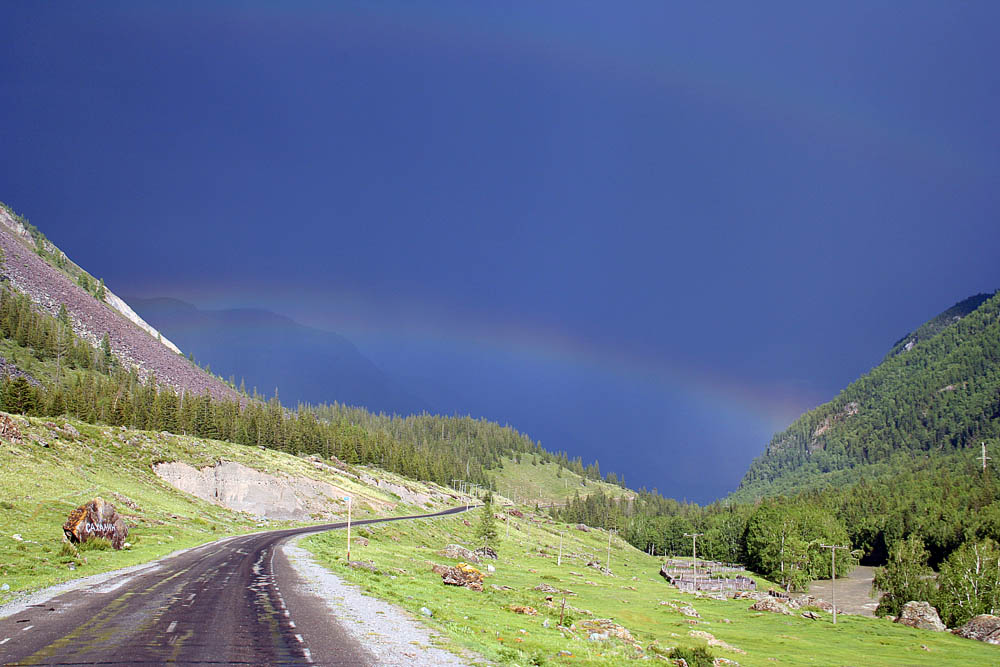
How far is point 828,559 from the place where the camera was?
155 m

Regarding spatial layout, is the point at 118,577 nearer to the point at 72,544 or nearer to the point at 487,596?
the point at 72,544

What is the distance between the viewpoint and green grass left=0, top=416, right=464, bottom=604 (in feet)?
127

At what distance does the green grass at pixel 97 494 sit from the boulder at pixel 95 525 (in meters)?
1.10

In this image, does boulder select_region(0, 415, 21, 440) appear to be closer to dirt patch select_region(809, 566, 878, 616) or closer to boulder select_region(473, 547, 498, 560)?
boulder select_region(473, 547, 498, 560)

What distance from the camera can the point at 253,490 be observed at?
11138 centimetres

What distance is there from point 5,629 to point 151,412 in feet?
450

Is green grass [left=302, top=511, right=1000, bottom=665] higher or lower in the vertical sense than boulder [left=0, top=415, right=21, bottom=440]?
lower

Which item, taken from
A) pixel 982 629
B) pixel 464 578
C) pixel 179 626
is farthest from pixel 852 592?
pixel 179 626

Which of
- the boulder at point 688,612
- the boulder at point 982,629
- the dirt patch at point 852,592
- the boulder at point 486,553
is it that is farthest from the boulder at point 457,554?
the boulder at point 982,629

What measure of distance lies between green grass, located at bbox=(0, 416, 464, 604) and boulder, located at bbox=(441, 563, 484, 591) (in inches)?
967

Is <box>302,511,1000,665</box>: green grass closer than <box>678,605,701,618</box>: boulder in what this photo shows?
Yes

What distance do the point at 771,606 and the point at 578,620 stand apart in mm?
76004

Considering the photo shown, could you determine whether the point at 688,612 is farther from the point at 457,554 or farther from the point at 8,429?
the point at 8,429

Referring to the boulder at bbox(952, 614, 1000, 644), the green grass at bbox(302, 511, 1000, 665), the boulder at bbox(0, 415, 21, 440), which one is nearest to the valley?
the boulder at bbox(0, 415, 21, 440)
